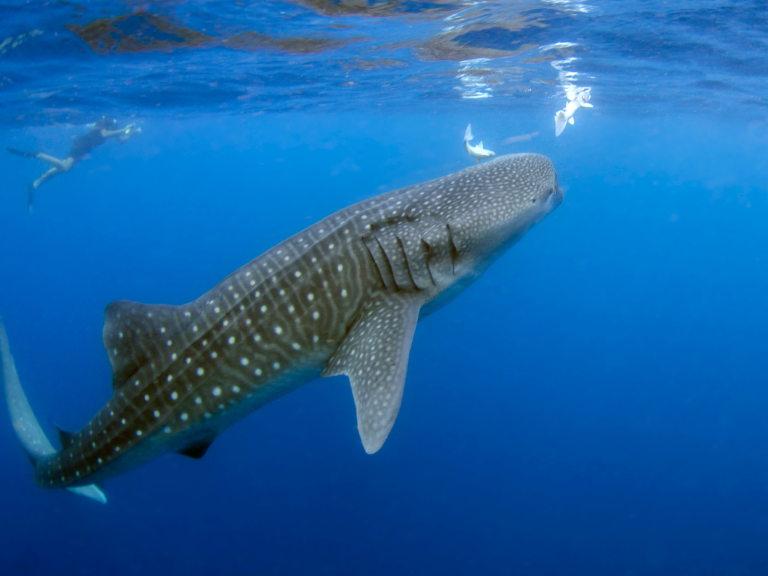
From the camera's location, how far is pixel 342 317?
3.52m

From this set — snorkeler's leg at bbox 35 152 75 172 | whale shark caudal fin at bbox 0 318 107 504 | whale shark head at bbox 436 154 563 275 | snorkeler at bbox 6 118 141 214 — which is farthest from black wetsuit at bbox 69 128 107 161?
whale shark head at bbox 436 154 563 275

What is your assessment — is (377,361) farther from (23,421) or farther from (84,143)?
(84,143)

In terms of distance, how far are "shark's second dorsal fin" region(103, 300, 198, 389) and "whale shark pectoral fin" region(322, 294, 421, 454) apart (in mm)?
1297

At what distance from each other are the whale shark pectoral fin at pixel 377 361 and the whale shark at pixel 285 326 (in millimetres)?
11

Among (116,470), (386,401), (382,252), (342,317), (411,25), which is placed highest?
(411,25)

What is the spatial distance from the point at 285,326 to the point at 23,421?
3886mm

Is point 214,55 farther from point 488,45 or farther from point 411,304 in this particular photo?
point 411,304

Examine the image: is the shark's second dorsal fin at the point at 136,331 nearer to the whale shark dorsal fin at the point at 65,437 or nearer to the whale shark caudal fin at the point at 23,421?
the whale shark dorsal fin at the point at 65,437

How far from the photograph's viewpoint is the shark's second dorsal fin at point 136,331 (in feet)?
11.4

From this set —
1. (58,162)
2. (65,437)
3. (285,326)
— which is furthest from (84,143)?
(285,326)

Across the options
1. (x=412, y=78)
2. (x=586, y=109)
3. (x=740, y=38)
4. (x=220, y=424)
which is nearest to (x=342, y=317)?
(x=220, y=424)

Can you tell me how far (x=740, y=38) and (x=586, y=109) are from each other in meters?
17.6

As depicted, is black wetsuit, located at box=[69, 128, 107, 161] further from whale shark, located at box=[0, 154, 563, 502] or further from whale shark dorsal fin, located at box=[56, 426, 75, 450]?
whale shark, located at box=[0, 154, 563, 502]

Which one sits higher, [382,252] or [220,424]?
[382,252]
